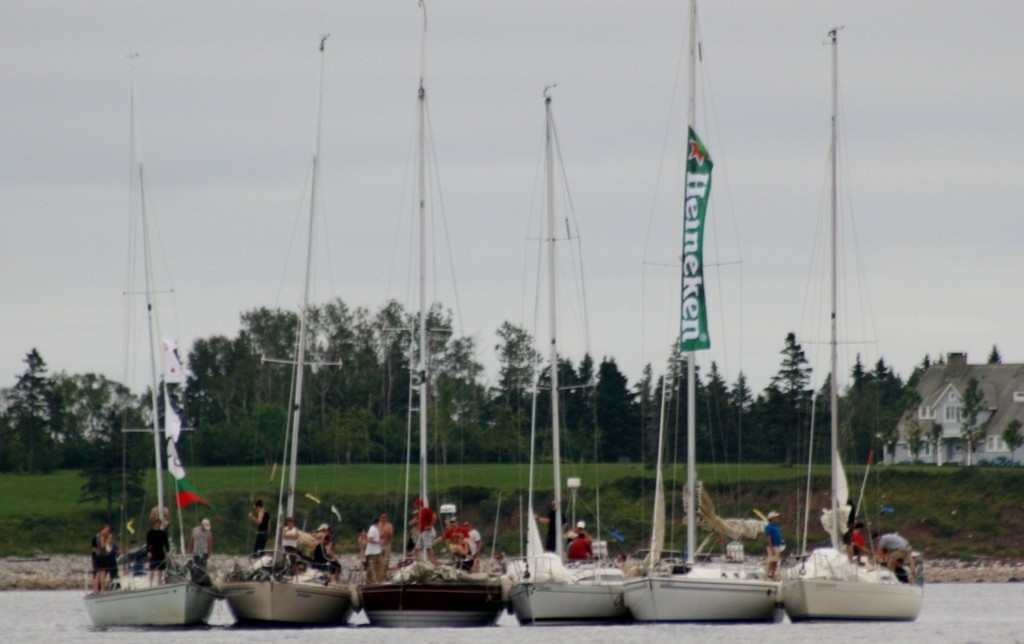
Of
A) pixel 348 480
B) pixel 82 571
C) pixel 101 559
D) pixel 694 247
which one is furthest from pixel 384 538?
pixel 348 480

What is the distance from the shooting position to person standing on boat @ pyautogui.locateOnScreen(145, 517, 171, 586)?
174 ft

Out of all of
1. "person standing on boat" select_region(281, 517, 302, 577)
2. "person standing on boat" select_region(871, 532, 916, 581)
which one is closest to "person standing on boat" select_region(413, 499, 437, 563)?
"person standing on boat" select_region(281, 517, 302, 577)

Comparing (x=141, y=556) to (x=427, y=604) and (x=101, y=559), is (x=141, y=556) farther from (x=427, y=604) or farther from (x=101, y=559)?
(x=427, y=604)

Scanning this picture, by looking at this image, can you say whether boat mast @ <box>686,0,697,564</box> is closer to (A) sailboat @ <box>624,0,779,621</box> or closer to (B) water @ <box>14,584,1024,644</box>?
(A) sailboat @ <box>624,0,779,621</box>

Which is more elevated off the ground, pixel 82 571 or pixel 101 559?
pixel 101 559

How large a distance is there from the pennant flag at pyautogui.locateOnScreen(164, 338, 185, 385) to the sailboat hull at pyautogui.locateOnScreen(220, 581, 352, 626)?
6.21 meters

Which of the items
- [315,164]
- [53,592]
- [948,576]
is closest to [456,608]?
[315,164]

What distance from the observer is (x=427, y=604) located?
52.5 meters

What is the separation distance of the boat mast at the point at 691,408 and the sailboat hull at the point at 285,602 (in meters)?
8.76

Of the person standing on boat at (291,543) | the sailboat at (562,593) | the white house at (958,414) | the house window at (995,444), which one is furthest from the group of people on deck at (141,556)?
the house window at (995,444)

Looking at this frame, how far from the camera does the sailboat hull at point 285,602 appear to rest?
53031mm

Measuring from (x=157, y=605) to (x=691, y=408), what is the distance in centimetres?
1370

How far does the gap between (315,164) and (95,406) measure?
356 feet

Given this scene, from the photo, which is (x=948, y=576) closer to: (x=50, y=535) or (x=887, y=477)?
(x=887, y=477)
